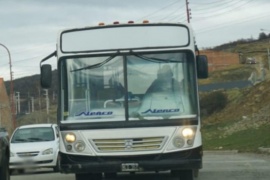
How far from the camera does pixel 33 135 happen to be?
19.7m

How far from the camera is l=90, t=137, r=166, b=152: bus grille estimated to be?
1037 centimetres

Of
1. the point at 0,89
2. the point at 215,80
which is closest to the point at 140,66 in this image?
the point at 0,89

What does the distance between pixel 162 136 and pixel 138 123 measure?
18.8 inches

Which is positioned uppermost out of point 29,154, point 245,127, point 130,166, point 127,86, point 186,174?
point 127,86

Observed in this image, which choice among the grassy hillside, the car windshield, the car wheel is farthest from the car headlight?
the grassy hillside

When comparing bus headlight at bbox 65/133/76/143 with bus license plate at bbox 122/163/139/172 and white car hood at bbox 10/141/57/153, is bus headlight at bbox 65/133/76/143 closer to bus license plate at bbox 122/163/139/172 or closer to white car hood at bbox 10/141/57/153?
bus license plate at bbox 122/163/139/172

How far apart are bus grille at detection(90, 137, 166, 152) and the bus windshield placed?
422 mm

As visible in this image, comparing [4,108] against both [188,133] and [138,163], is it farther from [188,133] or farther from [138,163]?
[188,133]

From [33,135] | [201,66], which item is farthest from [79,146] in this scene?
[33,135]

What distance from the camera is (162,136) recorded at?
10312 mm

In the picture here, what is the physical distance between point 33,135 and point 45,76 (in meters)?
9.24

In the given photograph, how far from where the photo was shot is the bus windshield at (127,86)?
416 inches

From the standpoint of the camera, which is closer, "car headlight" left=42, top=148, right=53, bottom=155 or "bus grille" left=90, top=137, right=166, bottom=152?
"bus grille" left=90, top=137, right=166, bottom=152

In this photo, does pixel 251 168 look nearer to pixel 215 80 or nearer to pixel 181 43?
pixel 181 43
